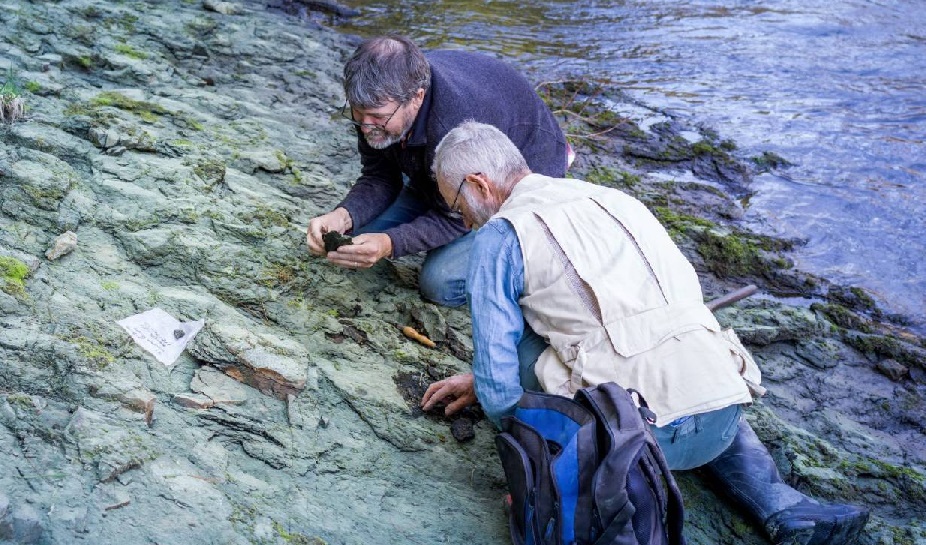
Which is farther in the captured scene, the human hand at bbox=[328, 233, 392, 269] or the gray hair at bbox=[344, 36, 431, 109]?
the human hand at bbox=[328, 233, 392, 269]

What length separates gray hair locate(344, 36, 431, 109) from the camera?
3.15 meters

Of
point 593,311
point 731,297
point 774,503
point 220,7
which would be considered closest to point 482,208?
point 593,311

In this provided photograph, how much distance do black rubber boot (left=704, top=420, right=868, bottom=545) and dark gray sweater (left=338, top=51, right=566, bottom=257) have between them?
150 cm

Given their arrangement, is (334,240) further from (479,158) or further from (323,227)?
(479,158)

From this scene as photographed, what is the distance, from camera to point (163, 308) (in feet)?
9.66

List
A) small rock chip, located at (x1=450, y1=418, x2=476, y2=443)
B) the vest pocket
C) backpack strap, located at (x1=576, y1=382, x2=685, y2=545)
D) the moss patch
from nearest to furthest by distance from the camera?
backpack strap, located at (x1=576, y1=382, x2=685, y2=545) → the vest pocket → the moss patch → small rock chip, located at (x1=450, y1=418, x2=476, y2=443)

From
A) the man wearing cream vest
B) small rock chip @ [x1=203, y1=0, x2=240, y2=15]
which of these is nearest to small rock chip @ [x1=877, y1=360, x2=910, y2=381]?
the man wearing cream vest

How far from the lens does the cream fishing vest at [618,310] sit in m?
2.35

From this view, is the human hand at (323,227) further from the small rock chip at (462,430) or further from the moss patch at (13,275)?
the moss patch at (13,275)

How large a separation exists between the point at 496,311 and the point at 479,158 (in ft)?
1.70

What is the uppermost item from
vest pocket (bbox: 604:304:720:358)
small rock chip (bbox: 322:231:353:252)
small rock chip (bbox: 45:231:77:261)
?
vest pocket (bbox: 604:304:720:358)

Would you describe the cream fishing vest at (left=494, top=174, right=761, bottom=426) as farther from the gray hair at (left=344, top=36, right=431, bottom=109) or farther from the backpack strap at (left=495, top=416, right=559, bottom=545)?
the gray hair at (left=344, top=36, right=431, bottom=109)

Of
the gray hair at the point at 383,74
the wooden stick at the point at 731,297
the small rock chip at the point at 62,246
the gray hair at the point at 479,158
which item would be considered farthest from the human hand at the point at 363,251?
the wooden stick at the point at 731,297

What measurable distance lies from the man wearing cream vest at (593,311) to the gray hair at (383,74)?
0.65m
